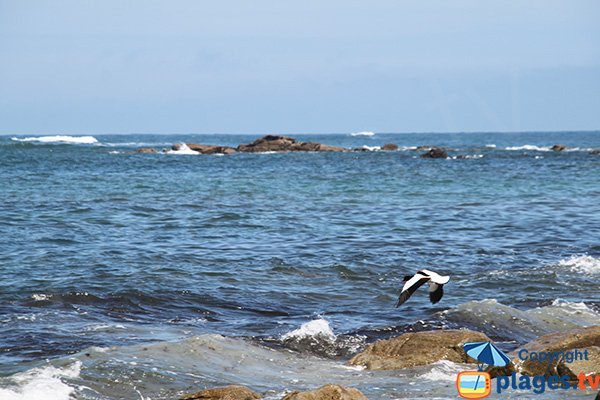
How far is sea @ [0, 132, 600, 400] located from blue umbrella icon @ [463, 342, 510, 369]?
0.64ft

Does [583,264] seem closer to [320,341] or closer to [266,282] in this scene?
[266,282]

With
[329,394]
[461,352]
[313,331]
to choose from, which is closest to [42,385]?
[329,394]

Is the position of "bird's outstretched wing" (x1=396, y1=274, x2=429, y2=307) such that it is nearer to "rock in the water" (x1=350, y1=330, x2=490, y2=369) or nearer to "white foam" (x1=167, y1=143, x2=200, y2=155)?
"rock in the water" (x1=350, y1=330, x2=490, y2=369)

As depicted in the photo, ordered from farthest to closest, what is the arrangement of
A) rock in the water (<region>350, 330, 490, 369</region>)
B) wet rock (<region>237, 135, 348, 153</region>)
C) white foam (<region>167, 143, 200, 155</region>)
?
1. wet rock (<region>237, 135, 348, 153</region>)
2. white foam (<region>167, 143, 200, 155</region>)
3. rock in the water (<region>350, 330, 490, 369</region>)

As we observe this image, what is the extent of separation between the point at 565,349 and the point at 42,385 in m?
5.71

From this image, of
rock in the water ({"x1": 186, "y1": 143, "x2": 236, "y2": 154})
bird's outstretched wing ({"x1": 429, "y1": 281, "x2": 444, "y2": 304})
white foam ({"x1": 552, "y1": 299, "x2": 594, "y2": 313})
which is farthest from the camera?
rock in the water ({"x1": 186, "y1": 143, "x2": 236, "y2": 154})

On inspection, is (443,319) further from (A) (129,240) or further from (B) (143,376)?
(A) (129,240)

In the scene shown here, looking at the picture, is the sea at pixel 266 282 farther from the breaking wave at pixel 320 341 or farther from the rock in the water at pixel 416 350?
the rock in the water at pixel 416 350

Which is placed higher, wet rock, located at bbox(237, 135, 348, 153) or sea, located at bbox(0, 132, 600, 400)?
wet rock, located at bbox(237, 135, 348, 153)

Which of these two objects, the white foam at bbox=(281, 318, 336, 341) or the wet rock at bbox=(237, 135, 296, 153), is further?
the wet rock at bbox=(237, 135, 296, 153)

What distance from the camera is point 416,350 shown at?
10.0 m

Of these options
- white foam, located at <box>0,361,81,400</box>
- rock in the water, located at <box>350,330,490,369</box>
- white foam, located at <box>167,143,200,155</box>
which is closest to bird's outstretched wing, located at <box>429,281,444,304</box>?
rock in the water, located at <box>350,330,490,369</box>

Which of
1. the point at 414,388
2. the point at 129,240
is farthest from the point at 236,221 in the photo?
the point at 414,388

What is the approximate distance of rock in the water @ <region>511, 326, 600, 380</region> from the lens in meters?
9.09
